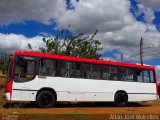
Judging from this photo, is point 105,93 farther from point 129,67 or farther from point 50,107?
point 50,107

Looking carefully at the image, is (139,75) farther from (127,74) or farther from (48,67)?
(48,67)

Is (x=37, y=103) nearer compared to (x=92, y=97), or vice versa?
(x=37, y=103)

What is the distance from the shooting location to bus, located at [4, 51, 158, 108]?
17.8 metres

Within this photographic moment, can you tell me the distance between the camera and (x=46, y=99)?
60.7 feet

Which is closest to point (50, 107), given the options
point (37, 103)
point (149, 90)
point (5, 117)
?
point (37, 103)

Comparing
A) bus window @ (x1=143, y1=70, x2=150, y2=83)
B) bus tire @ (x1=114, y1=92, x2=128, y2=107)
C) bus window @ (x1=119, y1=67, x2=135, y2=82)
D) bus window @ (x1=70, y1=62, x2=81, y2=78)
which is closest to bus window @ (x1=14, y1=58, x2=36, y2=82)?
bus window @ (x1=70, y1=62, x2=81, y2=78)

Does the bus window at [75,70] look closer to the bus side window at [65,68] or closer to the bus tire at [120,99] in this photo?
the bus side window at [65,68]

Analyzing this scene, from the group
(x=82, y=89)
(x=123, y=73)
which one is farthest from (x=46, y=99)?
(x=123, y=73)

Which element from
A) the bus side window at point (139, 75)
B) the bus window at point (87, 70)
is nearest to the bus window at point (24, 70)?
the bus window at point (87, 70)

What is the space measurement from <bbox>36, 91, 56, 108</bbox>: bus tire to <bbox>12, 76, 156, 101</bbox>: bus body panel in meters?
0.28

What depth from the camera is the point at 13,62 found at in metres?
17.6

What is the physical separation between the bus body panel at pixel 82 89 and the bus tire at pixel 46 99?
0.91 feet

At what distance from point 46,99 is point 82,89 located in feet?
7.81

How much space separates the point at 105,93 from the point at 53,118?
7.81m
